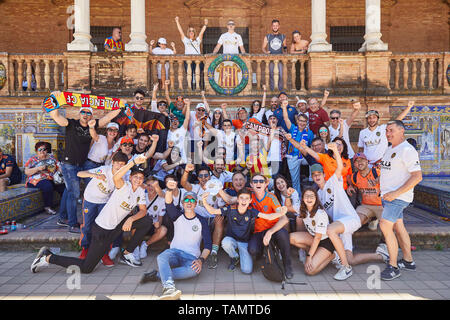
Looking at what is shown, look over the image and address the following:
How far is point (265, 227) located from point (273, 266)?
63 cm

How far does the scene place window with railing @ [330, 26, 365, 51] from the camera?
43.4ft

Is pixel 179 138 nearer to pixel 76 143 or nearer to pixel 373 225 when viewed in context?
pixel 76 143

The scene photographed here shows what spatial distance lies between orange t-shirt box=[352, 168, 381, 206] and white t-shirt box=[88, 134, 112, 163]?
14.6 feet

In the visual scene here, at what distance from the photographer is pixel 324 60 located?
28.7 feet

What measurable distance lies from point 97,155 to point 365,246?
493 cm

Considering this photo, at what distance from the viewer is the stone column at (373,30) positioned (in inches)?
346

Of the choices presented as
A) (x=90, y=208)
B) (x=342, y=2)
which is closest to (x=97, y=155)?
(x=90, y=208)

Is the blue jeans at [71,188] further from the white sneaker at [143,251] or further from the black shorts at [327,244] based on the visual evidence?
the black shorts at [327,244]

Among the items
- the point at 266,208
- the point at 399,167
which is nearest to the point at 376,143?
the point at 399,167

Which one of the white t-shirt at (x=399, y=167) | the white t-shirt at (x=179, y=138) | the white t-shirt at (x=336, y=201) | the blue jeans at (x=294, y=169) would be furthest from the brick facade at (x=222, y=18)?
the white t-shirt at (x=399, y=167)

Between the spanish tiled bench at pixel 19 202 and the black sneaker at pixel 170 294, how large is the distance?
13.2 feet

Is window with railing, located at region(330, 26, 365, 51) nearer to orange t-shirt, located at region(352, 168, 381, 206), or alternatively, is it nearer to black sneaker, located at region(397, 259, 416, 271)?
orange t-shirt, located at region(352, 168, 381, 206)

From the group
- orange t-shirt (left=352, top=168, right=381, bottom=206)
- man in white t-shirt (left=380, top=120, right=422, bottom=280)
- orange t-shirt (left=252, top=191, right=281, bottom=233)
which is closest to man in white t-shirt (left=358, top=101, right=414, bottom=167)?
orange t-shirt (left=352, top=168, right=381, bottom=206)

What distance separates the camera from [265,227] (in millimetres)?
4520
